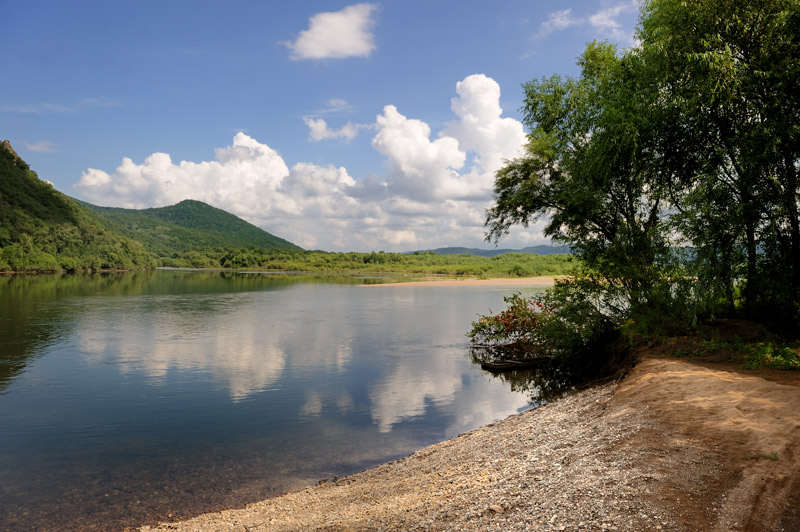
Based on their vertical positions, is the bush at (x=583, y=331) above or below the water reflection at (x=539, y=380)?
above

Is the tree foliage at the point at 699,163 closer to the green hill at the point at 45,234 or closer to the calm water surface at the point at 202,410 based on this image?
the calm water surface at the point at 202,410

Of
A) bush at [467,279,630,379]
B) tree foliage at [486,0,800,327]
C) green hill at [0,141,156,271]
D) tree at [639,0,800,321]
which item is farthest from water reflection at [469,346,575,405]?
green hill at [0,141,156,271]

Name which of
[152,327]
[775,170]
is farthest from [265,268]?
[775,170]

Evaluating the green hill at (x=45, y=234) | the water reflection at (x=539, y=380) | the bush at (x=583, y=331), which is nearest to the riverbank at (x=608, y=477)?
the water reflection at (x=539, y=380)

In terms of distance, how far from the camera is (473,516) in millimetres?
6223

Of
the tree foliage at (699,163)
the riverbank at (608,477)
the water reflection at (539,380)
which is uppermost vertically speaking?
the tree foliage at (699,163)

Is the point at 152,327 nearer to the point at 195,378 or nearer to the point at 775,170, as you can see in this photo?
the point at 195,378

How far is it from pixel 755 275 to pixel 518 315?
11037 mm

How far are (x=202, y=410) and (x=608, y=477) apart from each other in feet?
40.8

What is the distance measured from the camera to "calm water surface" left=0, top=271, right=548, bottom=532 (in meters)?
9.54

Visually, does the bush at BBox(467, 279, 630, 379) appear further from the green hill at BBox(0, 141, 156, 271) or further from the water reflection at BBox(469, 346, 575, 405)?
the green hill at BBox(0, 141, 156, 271)

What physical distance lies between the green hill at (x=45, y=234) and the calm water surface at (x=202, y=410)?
346 ft

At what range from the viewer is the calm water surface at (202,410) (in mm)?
9539

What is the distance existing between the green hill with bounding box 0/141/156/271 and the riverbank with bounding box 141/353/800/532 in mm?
128987
